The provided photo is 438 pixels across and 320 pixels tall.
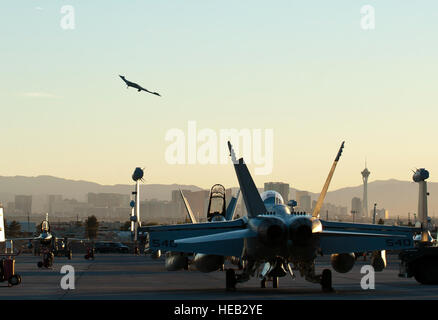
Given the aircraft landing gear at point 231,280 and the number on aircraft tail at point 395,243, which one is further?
the aircraft landing gear at point 231,280

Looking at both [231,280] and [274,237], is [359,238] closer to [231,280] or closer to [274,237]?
[274,237]

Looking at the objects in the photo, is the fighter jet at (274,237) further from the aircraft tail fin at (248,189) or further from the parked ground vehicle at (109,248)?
the parked ground vehicle at (109,248)

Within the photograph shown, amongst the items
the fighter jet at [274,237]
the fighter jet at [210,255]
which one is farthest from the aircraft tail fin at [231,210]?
the fighter jet at [274,237]

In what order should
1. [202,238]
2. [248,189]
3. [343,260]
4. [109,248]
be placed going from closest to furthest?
[202,238], [248,189], [343,260], [109,248]

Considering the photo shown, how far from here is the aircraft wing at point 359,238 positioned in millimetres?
28188

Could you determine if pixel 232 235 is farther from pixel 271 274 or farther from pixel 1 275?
pixel 1 275

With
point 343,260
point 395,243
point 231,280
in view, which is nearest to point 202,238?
point 231,280

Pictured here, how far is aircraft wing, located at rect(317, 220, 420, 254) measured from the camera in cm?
2819

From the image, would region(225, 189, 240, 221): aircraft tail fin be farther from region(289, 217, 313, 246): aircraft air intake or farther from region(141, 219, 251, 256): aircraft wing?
region(289, 217, 313, 246): aircraft air intake

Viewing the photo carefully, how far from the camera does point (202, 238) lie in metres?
28.2

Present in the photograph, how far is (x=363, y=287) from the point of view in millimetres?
33219

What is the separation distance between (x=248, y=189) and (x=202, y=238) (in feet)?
7.64
